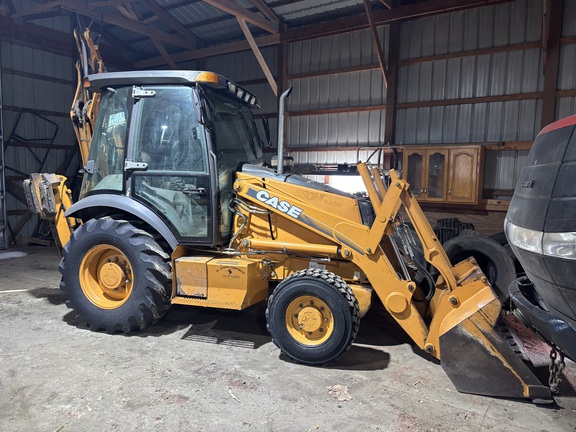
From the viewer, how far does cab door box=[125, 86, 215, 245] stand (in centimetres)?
381

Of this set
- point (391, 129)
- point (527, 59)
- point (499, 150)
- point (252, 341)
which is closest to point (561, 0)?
point (527, 59)

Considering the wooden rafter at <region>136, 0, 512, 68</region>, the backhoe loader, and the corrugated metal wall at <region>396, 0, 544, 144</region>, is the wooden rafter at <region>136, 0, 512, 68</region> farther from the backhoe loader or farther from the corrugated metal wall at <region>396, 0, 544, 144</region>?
the backhoe loader

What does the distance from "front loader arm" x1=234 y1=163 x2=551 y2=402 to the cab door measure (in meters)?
0.39

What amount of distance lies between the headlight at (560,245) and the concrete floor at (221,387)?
4.82 feet

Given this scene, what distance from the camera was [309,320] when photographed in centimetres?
336

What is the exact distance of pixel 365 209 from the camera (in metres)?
3.75

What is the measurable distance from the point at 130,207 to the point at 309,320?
6.41 ft

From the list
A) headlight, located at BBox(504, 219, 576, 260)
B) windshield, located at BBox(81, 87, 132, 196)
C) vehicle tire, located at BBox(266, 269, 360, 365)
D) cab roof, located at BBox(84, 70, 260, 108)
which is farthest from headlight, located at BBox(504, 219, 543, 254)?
windshield, located at BBox(81, 87, 132, 196)

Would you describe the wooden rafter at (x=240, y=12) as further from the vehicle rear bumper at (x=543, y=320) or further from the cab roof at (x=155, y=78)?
the vehicle rear bumper at (x=543, y=320)

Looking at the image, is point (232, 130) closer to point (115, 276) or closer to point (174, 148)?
point (174, 148)

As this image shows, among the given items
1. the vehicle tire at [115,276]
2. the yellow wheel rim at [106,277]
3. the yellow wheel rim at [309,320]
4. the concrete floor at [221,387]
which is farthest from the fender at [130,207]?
the yellow wheel rim at [309,320]

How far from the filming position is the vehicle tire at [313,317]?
10.6 ft

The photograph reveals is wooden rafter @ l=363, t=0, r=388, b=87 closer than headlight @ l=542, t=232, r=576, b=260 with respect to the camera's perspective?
No

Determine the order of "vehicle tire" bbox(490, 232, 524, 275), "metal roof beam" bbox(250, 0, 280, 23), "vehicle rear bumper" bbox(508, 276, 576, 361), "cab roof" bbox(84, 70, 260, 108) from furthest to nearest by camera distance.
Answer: "metal roof beam" bbox(250, 0, 280, 23) < "vehicle tire" bbox(490, 232, 524, 275) < "cab roof" bbox(84, 70, 260, 108) < "vehicle rear bumper" bbox(508, 276, 576, 361)
